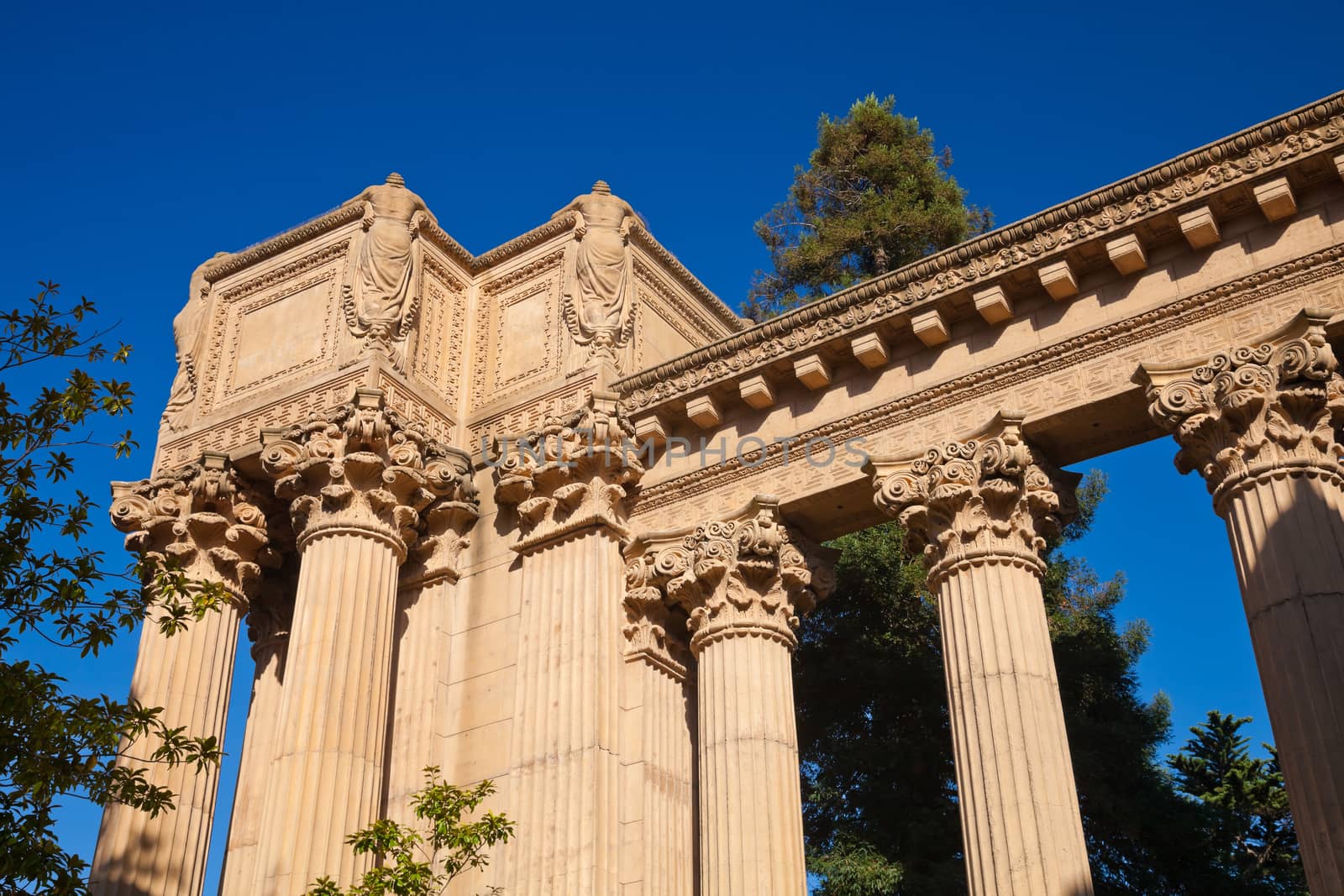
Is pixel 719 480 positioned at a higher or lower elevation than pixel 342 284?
lower

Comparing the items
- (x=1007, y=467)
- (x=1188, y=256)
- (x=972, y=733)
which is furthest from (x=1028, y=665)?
(x=1188, y=256)

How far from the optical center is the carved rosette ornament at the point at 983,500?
1686cm

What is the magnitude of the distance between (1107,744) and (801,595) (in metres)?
11.6

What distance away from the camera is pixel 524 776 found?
18.1 m

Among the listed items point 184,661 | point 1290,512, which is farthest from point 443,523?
point 1290,512

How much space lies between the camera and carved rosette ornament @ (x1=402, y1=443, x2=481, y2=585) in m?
20.5

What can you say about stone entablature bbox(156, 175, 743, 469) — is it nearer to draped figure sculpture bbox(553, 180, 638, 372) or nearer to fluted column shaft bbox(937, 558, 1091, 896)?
draped figure sculpture bbox(553, 180, 638, 372)

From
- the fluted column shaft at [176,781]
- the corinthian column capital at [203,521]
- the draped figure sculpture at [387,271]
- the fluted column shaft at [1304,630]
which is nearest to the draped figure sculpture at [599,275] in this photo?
the draped figure sculpture at [387,271]

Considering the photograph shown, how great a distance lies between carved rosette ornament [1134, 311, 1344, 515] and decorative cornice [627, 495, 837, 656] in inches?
195

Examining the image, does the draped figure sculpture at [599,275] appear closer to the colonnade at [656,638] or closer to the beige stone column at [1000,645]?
the colonnade at [656,638]

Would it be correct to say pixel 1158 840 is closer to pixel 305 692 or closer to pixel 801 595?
pixel 801 595

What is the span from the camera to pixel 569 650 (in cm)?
1872

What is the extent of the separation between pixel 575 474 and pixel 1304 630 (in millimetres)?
9409

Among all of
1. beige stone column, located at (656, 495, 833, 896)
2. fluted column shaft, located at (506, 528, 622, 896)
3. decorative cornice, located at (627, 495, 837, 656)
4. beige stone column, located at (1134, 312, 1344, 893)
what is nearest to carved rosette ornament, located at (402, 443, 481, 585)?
fluted column shaft, located at (506, 528, 622, 896)
